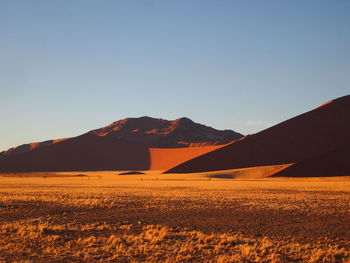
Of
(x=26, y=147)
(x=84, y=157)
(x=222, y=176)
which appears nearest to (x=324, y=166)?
(x=222, y=176)

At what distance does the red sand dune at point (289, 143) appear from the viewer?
2564 inches

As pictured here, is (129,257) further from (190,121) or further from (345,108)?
(190,121)

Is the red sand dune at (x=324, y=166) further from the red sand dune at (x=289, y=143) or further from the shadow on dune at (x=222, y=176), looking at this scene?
the red sand dune at (x=289, y=143)

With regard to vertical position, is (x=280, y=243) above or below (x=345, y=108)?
below

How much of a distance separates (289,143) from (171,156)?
1752 inches

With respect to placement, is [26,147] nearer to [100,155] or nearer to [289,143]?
[100,155]

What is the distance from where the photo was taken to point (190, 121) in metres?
164

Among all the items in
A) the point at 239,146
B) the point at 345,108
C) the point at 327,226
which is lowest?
the point at 327,226

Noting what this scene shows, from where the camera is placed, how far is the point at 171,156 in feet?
351

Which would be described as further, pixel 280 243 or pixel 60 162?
pixel 60 162

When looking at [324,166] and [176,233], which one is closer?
[176,233]

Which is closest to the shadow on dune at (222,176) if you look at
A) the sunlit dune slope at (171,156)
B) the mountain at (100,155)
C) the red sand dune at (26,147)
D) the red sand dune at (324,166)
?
the red sand dune at (324,166)

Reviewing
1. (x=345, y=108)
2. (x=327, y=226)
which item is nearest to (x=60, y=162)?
(x=345, y=108)

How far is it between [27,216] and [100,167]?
9035 cm
